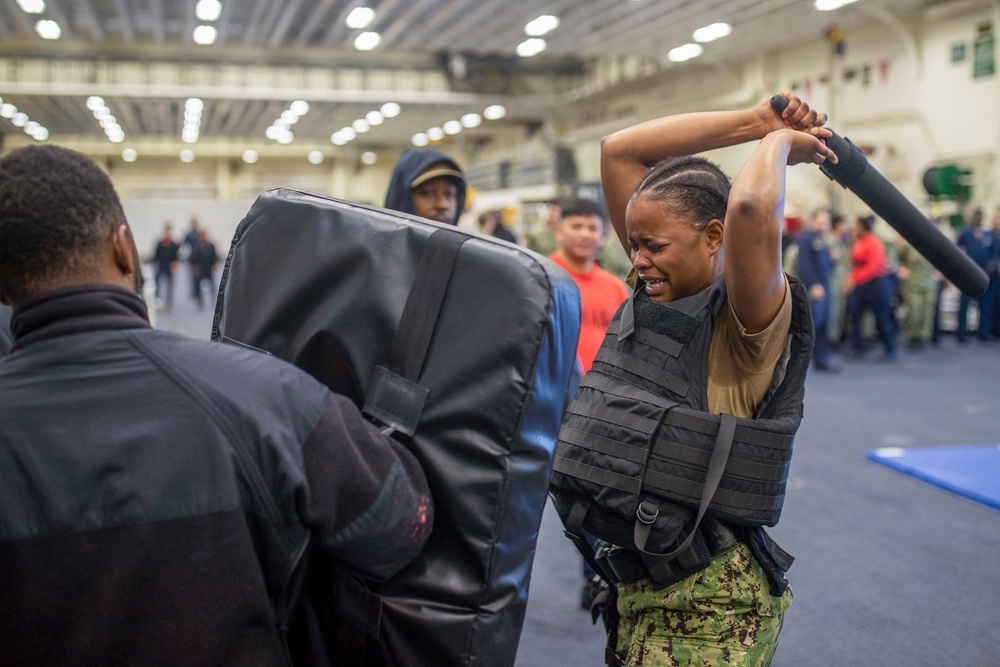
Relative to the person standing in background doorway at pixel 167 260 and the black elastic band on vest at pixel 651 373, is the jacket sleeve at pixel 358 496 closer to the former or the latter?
the black elastic band on vest at pixel 651 373

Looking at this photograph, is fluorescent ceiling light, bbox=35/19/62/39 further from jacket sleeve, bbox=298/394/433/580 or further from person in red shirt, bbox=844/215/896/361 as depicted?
jacket sleeve, bbox=298/394/433/580

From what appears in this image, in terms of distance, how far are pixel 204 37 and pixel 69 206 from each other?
48.8ft

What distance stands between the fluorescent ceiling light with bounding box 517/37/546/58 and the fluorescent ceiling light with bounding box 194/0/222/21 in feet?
16.8

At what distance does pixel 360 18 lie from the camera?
1311 centimetres

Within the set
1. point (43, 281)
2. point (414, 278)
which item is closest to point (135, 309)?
point (43, 281)

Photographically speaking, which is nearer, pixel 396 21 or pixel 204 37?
pixel 396 21

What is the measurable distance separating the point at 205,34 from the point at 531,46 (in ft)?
18.0

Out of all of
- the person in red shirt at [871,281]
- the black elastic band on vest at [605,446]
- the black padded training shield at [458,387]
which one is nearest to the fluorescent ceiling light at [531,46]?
the person in red shirt at [871,281]

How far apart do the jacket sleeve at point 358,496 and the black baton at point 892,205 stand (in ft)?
3.38

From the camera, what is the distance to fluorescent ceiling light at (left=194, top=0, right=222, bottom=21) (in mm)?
12070

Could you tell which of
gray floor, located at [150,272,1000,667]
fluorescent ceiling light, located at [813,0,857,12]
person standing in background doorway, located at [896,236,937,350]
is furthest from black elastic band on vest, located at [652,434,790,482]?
fluorescent ceiling light, located at [813,0,857,12]

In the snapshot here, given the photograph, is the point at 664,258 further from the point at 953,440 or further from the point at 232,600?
the point at 953,440

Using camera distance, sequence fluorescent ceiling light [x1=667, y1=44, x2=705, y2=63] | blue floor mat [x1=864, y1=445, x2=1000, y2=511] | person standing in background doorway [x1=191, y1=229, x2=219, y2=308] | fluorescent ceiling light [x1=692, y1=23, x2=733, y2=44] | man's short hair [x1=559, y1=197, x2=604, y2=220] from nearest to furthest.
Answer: man's short hair [x1=559, y1=197, x2=604, y2=220] → blue floor mat [x1=864, y1=445, x2=1000, y2=511] → fluorescent ceiling light [x1=692, y1=23, x2=733, y2=44] → fluorescent ceiling light [x1=667, y1=44, x2=705, y2=63] → person standing in background doorway [x1=191, y1=229, x2=219, y2=308]

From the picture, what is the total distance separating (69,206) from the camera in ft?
3.58
